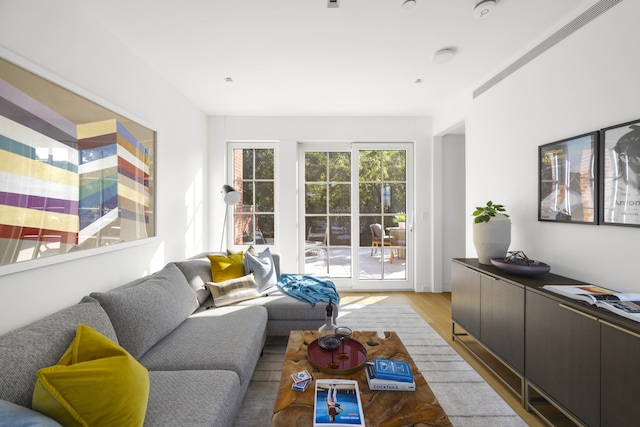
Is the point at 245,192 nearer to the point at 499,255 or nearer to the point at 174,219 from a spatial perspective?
the point at 174,219

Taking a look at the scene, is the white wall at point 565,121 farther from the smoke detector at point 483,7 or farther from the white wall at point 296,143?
the white wall at point 296,143

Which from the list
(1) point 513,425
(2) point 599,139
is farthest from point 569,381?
(2) point 599,139

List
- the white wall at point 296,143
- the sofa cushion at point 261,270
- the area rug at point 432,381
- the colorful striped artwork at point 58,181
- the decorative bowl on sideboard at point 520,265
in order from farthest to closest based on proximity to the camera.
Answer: the white wall at point 296,143, the sofa cushion at point 261,270, the decorative bowl on sideboard at point 520,265, the area rug at point 432,381, the colorful striped artwork at point 58,181

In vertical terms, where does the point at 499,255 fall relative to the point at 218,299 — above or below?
above

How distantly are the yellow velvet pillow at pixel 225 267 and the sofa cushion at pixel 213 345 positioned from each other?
1.55ft

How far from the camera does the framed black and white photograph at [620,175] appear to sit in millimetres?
1611

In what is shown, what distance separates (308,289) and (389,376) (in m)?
1.53

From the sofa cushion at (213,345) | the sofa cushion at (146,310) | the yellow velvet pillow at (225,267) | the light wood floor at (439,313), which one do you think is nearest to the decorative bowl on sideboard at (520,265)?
the light wood floor at (439,313)

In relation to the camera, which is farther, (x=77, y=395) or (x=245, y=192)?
(x=245, y=192)

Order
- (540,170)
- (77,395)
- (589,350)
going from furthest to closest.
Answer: (540,170) < (589,350) < (77,395)

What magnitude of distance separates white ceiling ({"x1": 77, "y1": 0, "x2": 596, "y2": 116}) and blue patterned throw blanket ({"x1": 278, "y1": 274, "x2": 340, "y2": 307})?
2160 millimetres

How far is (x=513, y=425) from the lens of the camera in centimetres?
172

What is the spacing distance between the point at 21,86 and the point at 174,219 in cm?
186

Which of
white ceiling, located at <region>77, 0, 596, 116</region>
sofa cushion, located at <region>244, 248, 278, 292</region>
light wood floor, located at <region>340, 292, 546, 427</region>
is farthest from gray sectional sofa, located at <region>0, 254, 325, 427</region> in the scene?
white ceiling, located at <region>77, 0, 596, 116</region>
